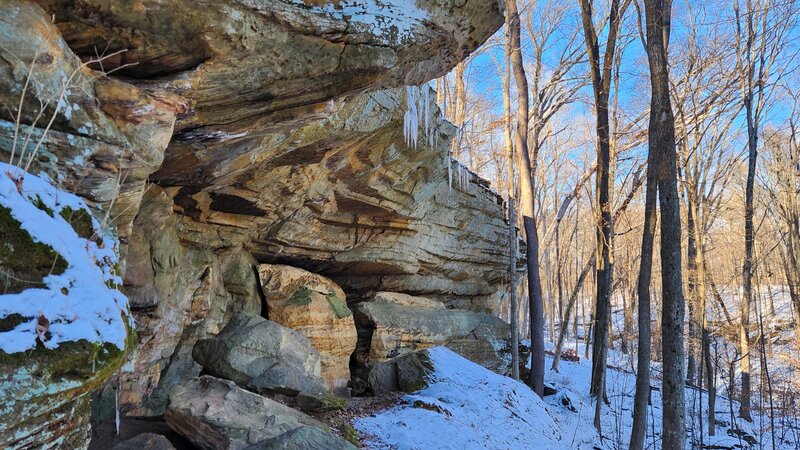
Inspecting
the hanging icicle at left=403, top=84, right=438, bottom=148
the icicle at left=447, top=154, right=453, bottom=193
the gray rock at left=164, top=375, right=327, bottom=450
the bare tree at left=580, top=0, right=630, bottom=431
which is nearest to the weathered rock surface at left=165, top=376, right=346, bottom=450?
the gray rock at left=164, top=375, right=327, bottom=450

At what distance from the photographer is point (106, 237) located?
11.2 feet

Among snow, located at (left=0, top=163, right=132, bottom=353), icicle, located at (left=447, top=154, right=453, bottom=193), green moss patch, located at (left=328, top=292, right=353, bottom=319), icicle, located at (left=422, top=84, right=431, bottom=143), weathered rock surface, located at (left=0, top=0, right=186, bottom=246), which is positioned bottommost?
green moss patch, located at (left=328, top=292, right=353, bottom=319)

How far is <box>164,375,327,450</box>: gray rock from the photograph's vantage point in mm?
4500

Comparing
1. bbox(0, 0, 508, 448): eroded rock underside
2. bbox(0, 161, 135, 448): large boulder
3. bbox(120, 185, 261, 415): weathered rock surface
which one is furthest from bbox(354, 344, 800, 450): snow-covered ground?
bbox(0, 161, 135, 448): large boulder

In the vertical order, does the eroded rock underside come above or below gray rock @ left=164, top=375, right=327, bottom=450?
above

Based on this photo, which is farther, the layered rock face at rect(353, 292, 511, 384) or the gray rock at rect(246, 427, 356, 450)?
the layered rock face at rect(353, 292, 511, 384)

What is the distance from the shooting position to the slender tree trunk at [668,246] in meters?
6.58

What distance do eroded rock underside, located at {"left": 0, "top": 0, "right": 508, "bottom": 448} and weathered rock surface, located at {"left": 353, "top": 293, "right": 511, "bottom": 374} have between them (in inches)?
3.4

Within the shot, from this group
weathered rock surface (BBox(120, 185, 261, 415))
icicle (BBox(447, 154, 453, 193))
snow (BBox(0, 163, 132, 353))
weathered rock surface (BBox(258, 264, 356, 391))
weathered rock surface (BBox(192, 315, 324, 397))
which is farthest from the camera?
icicle (BBox(447, 154, 453, 193))

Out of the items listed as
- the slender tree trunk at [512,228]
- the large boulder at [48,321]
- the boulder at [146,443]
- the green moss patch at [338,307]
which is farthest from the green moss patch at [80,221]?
the slender tree trunk at [512,228]

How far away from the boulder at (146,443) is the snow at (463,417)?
2388mm

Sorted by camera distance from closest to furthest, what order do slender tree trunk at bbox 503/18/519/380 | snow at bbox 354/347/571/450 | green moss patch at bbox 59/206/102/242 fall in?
green moss patch at bbox 59/206/102/242 → snow at bbox 354/347/571/450 → slender tree trunk at bbox 503/18/519/380

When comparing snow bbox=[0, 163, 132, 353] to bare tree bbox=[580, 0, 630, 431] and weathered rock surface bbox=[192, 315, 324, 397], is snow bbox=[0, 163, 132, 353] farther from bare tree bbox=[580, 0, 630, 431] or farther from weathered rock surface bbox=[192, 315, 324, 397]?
bare tree bbox=[580, 0, 630, 431]

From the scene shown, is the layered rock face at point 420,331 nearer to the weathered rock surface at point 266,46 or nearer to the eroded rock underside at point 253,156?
the eroded rock underside at point 253,156
